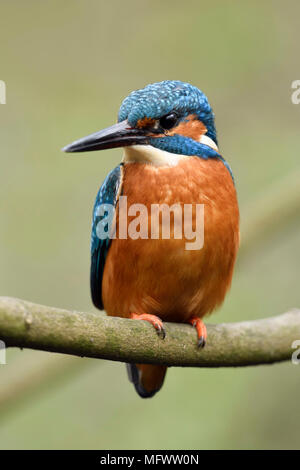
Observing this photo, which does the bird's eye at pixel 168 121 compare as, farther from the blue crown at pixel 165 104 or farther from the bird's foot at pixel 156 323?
the bird's foot at pixel 156 323

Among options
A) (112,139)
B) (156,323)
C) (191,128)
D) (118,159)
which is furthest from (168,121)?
(118,159)

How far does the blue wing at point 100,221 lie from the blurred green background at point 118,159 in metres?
1.25

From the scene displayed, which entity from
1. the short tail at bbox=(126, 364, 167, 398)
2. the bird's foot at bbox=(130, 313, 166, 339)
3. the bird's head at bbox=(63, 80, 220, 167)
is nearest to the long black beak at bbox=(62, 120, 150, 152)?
the bird's head at bbox=(63, 80, 220, 167)

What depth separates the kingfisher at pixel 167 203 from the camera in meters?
3.60

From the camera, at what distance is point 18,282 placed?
6.19 m

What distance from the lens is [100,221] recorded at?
13.1ft

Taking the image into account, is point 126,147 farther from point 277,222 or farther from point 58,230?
point 58,230

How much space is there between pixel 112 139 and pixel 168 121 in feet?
1.32

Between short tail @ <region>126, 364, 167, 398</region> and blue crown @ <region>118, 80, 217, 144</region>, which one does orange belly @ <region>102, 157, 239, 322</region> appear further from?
short tail @ <region>126, 364, 167, 398</region>

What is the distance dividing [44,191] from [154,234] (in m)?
2.90

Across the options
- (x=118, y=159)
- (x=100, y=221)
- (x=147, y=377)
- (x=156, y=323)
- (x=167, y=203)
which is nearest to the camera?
(x=156, y=323)

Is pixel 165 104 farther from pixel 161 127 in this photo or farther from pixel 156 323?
pixel 156 323

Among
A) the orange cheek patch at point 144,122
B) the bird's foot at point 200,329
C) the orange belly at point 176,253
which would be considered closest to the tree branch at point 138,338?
the bird's foot at point 200,329
